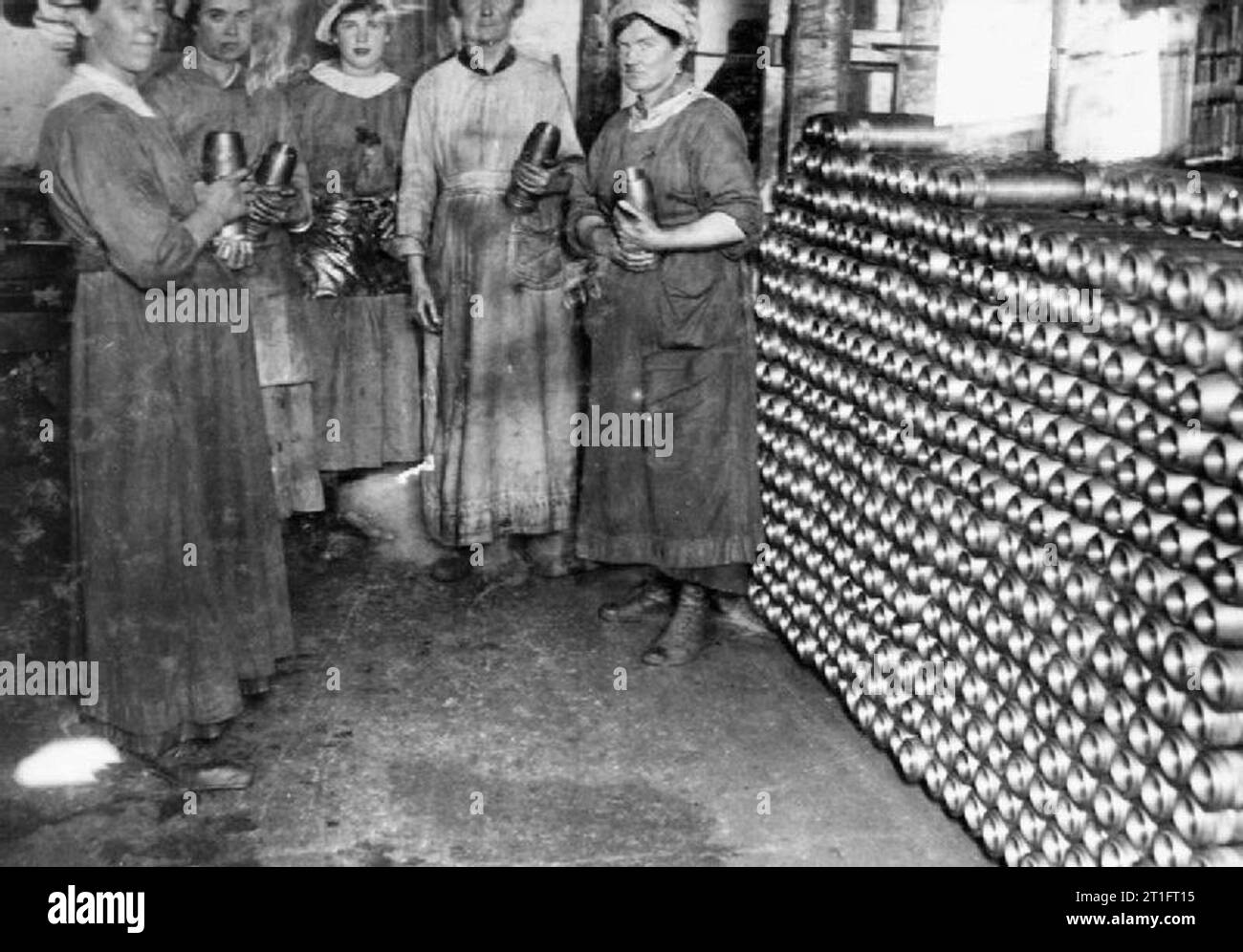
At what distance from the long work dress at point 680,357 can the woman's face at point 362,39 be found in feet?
3.60

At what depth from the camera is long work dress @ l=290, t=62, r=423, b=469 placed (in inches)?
224

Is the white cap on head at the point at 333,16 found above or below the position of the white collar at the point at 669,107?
above

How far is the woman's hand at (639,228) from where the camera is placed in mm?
4875

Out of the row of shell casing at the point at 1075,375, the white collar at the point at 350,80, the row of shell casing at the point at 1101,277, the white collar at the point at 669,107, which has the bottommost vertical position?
the row of shell casing at the point at 1075,375

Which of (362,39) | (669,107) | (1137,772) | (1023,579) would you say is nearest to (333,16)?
(362,39)

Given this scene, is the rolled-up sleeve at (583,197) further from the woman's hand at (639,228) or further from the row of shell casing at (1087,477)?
the row of shell casing at (1087,477)

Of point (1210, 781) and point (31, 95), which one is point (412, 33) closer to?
point (31, 95)

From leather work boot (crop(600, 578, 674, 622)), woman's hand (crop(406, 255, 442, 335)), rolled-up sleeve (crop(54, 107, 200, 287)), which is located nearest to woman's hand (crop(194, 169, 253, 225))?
rolled-up sleeve (crop(54, 107, 200, 287))

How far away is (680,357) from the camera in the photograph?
5.07 meters

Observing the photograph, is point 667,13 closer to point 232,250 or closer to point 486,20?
point 486,20

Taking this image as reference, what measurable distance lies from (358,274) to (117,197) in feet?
6.93

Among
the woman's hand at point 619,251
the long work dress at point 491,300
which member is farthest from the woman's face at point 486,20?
the woman's hand at point 619,251
